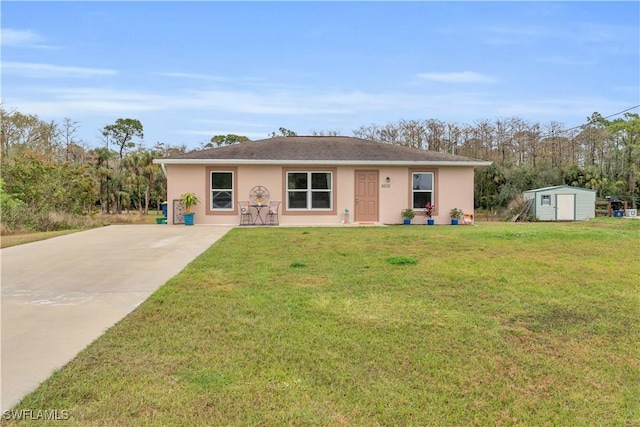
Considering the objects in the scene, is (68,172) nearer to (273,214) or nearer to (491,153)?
(273,214)

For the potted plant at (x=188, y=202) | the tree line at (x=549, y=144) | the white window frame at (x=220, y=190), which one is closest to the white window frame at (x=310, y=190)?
the white window frame at (x=220, y=190)

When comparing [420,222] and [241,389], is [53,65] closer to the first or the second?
[420,222]

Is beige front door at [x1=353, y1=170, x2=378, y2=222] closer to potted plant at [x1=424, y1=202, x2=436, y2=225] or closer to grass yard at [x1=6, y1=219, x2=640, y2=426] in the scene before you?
potted plant at [x1=424, y1=202, x2=436, y2=225]

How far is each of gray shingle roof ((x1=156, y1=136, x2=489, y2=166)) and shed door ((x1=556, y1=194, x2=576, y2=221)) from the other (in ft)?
23.9

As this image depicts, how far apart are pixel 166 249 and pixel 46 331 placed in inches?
188

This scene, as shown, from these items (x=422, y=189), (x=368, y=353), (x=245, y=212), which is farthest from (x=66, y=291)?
(x=422, y=189)

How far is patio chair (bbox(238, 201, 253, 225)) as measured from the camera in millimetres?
14617

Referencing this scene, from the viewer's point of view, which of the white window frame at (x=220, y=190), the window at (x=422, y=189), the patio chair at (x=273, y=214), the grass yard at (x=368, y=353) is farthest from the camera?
the window at (x=422, y=189)

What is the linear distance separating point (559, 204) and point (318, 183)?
41.4 ft

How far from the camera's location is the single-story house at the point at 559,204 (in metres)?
19.8

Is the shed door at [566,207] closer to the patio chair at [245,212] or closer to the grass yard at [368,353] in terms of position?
the patio chair at [245,212]

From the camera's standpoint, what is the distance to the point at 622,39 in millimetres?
16562

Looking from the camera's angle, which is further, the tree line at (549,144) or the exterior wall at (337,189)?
the tree line at (549,144)

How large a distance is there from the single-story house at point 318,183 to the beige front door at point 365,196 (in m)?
0.04
